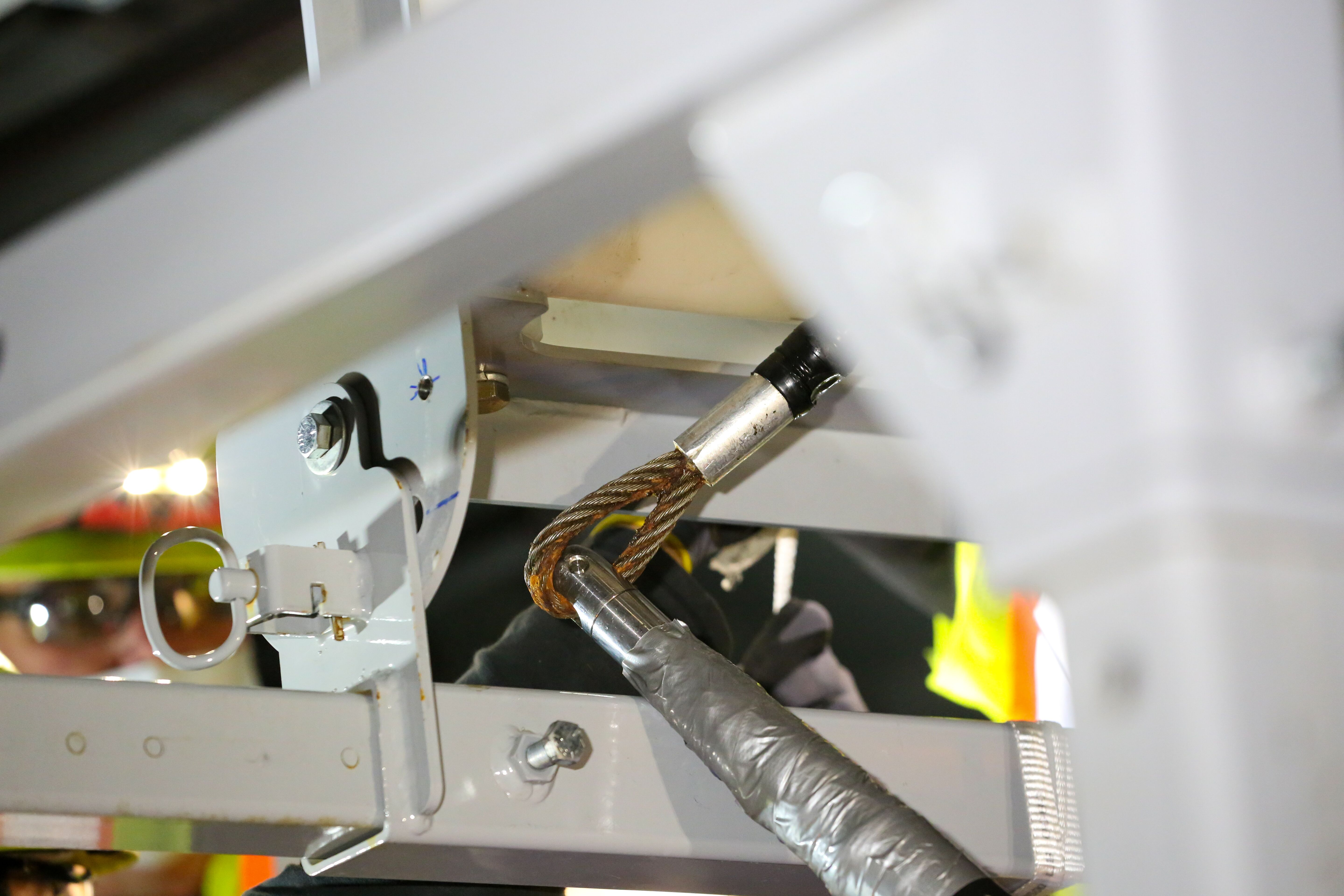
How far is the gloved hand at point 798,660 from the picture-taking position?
1.54 metres

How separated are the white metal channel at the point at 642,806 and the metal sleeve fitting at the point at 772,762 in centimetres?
4

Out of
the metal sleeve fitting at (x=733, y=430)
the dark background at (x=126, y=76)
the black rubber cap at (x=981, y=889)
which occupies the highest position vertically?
the dark background at (x=126, y=76)

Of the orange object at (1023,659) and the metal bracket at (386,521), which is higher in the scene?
the orange object at (1023,659)

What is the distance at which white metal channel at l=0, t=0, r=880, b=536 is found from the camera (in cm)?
34

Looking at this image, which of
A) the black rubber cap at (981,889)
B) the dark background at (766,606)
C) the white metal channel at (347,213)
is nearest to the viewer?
the white metal channel at (347,213)

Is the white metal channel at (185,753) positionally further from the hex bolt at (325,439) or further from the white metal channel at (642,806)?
the hex bolt at (325,439)

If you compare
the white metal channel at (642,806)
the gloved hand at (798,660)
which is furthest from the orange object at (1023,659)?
the white metal channel at (642,806)

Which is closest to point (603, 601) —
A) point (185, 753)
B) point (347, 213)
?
point (185, 753)

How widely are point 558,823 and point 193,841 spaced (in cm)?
22

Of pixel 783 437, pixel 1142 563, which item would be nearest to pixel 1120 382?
pixel 1142 563

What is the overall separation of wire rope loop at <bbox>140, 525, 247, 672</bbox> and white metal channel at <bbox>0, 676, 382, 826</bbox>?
16mm

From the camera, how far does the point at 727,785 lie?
2.66 feet

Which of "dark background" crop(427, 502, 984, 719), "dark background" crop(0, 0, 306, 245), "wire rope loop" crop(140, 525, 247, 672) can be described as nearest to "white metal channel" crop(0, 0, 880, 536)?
"wire rope loop" crop(140, 525, 247, 672)

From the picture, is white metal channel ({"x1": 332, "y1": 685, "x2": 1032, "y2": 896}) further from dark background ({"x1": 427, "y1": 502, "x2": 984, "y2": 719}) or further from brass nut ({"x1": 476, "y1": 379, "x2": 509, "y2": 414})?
dark background ({"x1": 427, "y1": 502, "x2": 984, "y2": 719})
